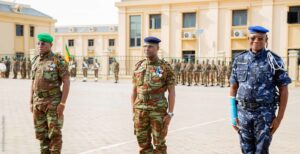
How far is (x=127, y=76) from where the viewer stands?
33281 mm

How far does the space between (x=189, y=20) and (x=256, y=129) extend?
31.4 m

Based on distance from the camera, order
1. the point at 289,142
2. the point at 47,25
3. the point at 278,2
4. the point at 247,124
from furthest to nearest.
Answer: the point at 47,25 < the point at 278,2 < the point at 289,142 < the point at 247,124

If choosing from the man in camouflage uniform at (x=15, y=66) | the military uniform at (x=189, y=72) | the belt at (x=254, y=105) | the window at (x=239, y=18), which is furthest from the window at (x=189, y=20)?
the belt at (x=254, y=105)

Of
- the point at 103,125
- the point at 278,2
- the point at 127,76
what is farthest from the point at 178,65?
the point at 103,125

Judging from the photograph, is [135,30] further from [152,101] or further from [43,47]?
[152,101]

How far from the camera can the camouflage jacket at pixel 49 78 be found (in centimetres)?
517

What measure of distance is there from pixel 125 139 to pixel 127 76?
25.8 meters

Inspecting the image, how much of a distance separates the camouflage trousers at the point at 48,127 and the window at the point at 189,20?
3040cm

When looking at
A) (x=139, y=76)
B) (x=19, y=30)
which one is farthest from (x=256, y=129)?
(x=19, y=30)

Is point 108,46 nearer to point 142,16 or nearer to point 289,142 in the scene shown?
point 142,16

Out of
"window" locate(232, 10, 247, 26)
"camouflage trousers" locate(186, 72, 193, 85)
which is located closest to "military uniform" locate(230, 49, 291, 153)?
"camouflage trousers" locate(186, 72, 193, 85)

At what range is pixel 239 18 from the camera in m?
33.0

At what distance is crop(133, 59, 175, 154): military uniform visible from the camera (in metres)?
4.74

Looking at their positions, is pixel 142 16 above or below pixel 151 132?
above
